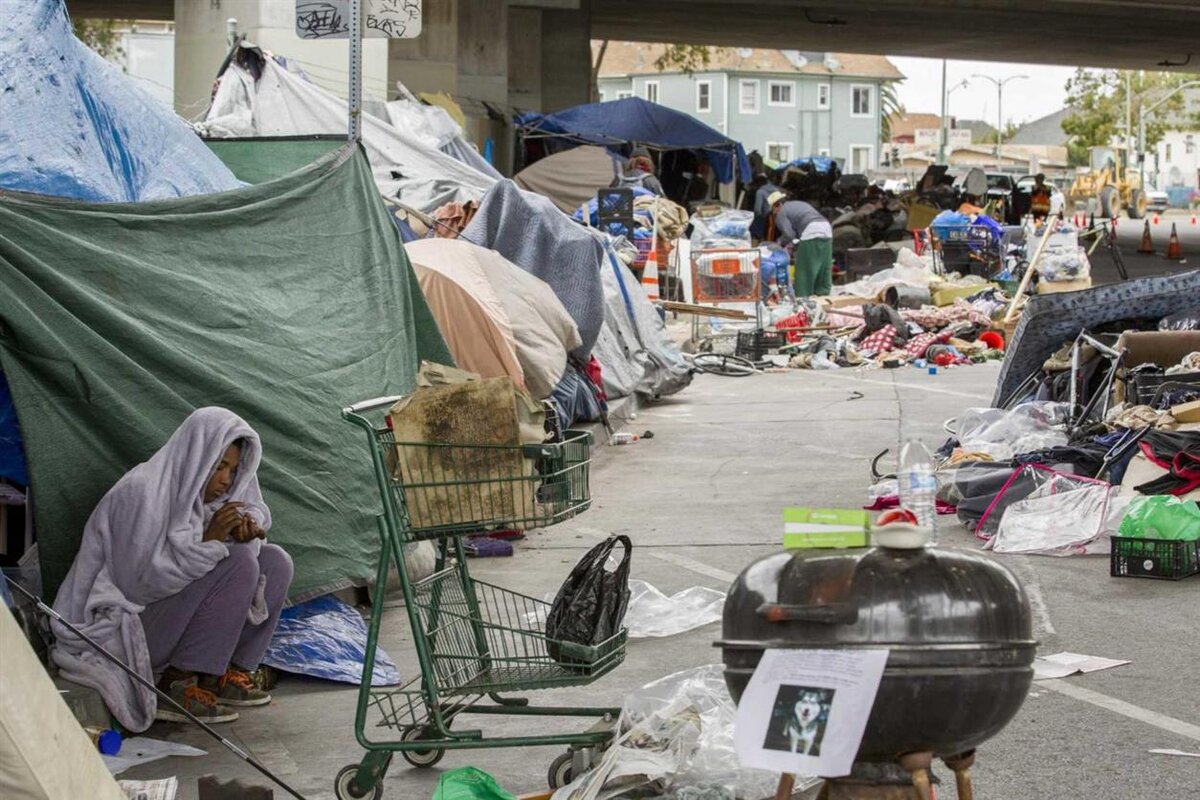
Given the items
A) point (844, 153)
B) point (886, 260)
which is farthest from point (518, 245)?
point (844, 153)

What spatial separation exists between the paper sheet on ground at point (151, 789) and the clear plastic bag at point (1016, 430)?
250 inches

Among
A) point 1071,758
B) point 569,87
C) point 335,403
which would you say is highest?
point 569,87

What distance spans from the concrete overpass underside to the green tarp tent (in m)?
34.6

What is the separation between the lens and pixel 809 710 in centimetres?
311

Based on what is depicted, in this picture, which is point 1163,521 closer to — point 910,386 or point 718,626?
point 718,626

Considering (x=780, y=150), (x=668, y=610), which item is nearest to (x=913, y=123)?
(x=780, y=150)

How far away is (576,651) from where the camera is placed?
4855mm

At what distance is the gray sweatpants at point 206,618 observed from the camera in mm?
5641

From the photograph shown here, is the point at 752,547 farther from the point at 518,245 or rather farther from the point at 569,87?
the point at 569,87

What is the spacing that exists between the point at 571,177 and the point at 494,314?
1965cm

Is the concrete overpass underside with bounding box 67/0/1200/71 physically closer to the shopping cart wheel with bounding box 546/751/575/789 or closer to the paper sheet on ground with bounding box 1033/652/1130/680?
the paper sheet on ground with bounding box 1033/652/1130/680

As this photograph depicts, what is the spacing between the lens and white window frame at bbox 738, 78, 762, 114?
99.0 m

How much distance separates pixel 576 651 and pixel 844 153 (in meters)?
101

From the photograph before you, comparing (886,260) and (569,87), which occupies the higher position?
(569,87)
